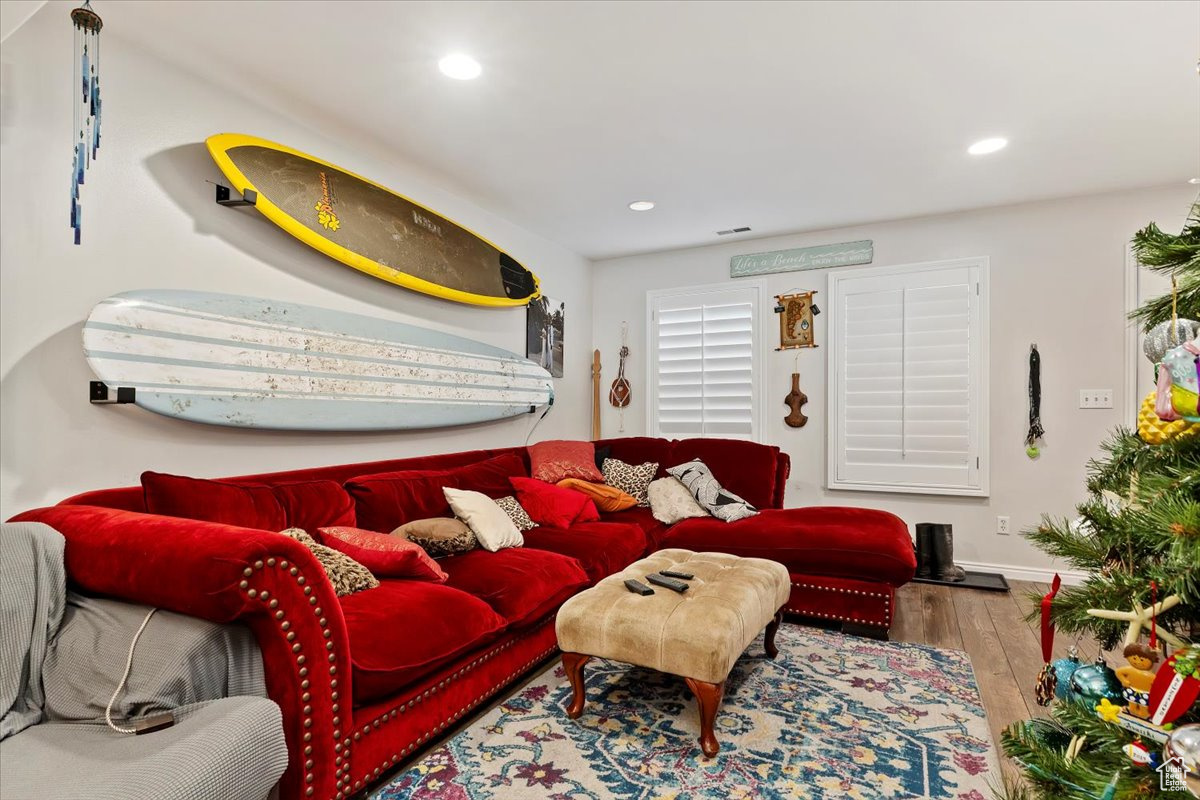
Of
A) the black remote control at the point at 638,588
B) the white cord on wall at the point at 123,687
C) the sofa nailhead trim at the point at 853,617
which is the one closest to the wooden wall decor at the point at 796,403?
the sofa nailhead trim at the point at 853,617

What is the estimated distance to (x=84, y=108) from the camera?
6.78ft

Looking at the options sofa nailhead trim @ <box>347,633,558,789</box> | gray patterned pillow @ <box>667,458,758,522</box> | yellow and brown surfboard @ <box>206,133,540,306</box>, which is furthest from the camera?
gray patterned pillow @ <box>667,458,758,522</box>

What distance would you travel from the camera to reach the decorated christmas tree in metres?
0.87

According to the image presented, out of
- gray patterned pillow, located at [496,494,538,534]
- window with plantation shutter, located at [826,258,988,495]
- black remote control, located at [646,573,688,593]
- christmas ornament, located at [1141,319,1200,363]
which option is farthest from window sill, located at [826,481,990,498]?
christmas ornament, located at [1141,319,1200,363]

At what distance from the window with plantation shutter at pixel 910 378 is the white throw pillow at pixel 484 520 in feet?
8.98

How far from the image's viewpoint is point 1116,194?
151 inches

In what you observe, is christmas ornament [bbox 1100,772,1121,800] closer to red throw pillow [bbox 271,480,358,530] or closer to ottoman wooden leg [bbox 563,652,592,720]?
ottoman wooden leg [bbox 563,652,592,720]

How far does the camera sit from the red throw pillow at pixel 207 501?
1947mm

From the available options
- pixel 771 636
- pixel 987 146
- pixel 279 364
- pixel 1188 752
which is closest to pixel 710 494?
pixel 771 636

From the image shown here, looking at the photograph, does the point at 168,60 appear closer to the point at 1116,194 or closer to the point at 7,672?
the point at 7,672

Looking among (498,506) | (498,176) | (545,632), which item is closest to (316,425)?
(498,506)

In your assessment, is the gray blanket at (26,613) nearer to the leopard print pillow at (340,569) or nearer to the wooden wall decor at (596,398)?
the leopard print pillow at (340,569)

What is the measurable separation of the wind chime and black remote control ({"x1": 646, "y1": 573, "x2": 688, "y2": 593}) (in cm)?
234

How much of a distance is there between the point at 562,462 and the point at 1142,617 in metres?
3.22
